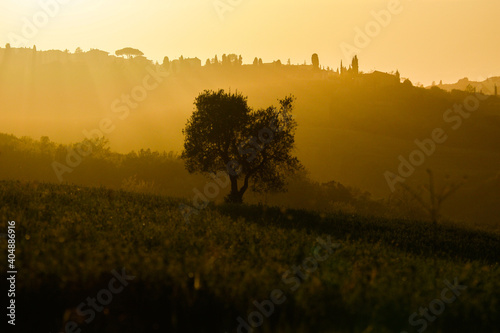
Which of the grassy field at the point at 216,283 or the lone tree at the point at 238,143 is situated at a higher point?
the lone tree at the point at 238,143

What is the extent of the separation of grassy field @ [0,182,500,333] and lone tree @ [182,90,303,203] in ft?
75.9

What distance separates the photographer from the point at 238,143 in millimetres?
45469

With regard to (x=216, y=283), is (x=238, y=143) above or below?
above

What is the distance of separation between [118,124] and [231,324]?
179 m

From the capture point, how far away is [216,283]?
13289 mm

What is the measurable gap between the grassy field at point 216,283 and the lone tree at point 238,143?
2312 centimetres

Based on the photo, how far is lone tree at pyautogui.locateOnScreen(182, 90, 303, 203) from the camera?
45.2 metres

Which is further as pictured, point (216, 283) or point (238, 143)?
point (238, 143)

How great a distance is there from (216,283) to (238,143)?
32547mm

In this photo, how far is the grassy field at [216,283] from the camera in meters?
12.1

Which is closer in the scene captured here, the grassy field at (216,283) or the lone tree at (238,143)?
the grassy field at (216,283)

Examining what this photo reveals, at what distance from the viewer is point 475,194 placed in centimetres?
12050

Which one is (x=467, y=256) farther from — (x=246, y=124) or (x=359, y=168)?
(x=359, y=168)

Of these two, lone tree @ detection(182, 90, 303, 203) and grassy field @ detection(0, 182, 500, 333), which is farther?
lone tree @ detection(182, 90, 303, 203)
